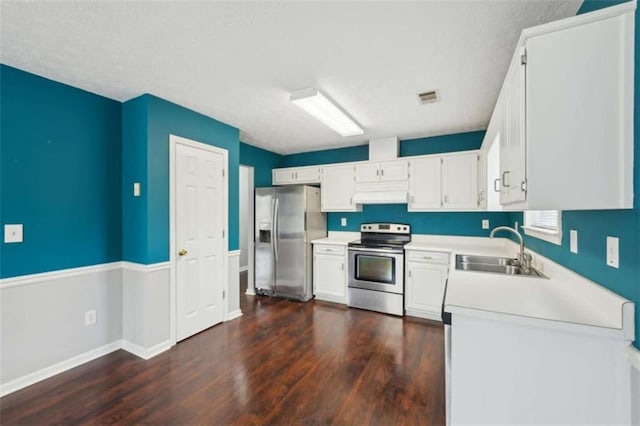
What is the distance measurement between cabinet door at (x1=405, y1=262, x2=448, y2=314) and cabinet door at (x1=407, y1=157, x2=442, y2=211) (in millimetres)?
830

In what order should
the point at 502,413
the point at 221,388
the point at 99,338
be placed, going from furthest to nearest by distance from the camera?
1. the point at 99,338
2. the point at 221,388
3. the point at 502,413

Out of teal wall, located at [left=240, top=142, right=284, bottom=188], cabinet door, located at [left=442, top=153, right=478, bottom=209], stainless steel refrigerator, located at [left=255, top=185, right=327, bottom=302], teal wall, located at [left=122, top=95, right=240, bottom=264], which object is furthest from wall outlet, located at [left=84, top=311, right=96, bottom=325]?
cabinet door, located at [left=442, top=153, right=478, bottom=209]

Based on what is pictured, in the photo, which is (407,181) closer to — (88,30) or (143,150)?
(143,150)

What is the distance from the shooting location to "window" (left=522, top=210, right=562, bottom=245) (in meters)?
1.78

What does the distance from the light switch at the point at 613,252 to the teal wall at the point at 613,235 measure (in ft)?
0.06

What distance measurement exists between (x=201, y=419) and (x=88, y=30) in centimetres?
258

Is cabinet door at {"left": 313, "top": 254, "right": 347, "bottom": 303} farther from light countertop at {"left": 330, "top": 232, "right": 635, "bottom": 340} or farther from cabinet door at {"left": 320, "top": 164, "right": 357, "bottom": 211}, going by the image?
light countertop at {"left": 330, "top": 232, "right": 635, "bottom": 340}

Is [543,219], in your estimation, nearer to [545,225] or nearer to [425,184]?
[545,225]

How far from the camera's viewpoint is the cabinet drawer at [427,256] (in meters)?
3.34

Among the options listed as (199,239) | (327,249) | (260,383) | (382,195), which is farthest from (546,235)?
(199,239)

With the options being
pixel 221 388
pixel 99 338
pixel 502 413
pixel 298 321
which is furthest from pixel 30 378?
pixel 502 413

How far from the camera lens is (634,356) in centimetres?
99

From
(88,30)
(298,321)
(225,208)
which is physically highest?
(88,30)

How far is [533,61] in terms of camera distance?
1141mm
